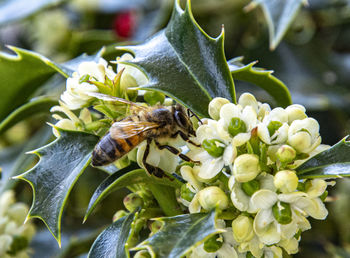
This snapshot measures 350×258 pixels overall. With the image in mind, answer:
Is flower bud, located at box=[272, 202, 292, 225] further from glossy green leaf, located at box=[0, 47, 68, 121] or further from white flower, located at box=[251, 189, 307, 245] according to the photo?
glossy green leaf, located at box=[0, 47, 68, 121]

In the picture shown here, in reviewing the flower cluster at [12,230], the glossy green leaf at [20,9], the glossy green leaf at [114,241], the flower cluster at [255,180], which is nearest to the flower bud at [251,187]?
the flower cluster at [255,180]

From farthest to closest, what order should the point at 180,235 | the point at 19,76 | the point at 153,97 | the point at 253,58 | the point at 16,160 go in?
1. the point at 253,58
2. the point at 16,160
3. the point at 19,76
4. the point at 153,97
5. the point at 180,235

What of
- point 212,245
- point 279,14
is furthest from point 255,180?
point 279,14

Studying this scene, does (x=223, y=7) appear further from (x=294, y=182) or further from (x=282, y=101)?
(x=294, y=182)

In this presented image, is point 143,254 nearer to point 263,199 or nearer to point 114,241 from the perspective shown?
point 114,241

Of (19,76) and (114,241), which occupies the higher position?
(19,76)

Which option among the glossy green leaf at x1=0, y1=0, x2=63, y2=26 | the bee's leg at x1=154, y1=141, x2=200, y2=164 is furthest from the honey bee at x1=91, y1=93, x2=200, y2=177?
the glossy green leaf at x1=0, y1=0, x2=63, y2=26

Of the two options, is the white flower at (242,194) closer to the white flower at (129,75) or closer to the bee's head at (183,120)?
the bee's head at (183,120)
